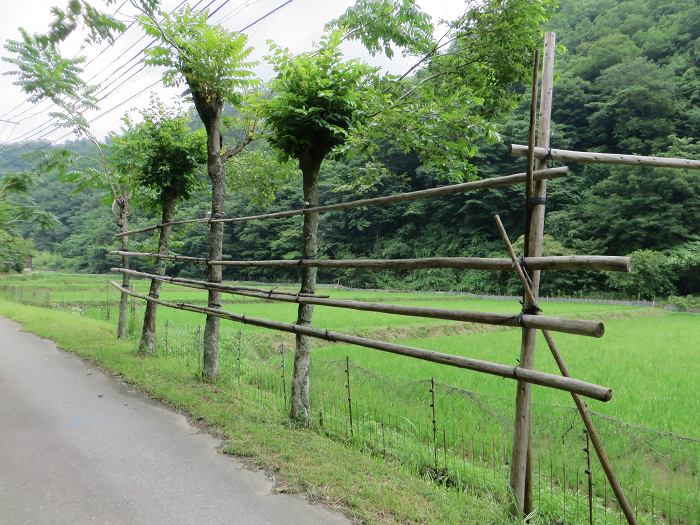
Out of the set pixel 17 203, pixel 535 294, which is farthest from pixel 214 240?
pixel 535 294

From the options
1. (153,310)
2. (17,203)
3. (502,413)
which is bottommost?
(502,413)

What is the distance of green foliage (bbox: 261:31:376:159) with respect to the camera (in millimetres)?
4727

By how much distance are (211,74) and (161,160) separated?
2.72 meters

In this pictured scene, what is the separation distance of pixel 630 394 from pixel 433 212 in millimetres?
37232

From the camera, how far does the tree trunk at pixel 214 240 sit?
6.45 m

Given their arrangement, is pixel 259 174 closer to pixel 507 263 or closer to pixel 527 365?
pixel 507 263

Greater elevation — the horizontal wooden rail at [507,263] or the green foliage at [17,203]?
the green foliage at [17,203]

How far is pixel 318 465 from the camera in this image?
369 cm

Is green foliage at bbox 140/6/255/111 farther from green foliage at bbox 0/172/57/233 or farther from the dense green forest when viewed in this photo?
the dense green forest

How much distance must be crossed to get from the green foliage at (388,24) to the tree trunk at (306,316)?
1631 mm

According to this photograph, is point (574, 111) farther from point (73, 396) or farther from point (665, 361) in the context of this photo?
point (73, 396)

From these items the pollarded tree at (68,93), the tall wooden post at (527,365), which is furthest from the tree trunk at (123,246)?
the tall wooden post at (527,365)

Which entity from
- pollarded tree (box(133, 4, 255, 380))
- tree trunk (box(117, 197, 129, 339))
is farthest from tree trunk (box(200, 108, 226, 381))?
tree trunk (box(117, 197, 129, 339))

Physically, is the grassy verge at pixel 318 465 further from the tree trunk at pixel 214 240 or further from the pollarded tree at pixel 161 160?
the pollarded tree at pixel 161 160
